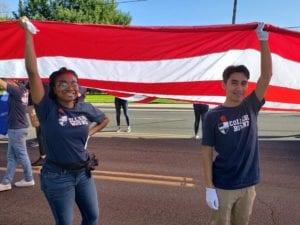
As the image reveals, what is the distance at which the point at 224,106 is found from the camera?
143 inches

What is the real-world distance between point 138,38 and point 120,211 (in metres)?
2.37

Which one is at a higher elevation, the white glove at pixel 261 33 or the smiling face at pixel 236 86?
the white glove at pixel 261 33

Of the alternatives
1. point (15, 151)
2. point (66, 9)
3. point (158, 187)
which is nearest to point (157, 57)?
point (158, 187)

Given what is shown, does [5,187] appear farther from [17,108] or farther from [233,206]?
[233,206]

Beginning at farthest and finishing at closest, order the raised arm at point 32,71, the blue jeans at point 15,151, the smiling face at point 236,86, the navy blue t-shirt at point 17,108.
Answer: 1. the blue jeans at point 15,151
2. the navy blue t-shirt at point 17,108
3. the raised arm at point 32,71
4. the smiling face at point 236,86

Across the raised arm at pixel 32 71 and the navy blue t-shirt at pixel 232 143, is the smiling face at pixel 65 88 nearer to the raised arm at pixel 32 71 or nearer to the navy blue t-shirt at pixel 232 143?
the raised arm at pixel 32 71

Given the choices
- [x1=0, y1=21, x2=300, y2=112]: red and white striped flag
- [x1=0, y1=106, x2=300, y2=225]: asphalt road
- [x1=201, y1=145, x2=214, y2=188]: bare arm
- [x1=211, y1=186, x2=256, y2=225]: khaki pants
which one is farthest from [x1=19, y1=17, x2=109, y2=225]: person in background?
[x1=0, y1=106, x2=300, y2=225]: asphalt road

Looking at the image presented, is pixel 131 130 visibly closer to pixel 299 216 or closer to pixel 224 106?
pixel 299 216

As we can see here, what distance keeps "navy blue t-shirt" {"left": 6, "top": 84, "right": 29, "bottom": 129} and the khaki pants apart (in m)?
3.77

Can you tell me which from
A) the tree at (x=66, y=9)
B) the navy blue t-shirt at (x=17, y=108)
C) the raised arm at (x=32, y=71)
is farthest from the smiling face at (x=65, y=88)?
the tree at (x=66, y=9)

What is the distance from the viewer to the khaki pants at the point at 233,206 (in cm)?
360

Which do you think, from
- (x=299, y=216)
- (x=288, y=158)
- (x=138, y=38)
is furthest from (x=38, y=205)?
(x=288, y=158)

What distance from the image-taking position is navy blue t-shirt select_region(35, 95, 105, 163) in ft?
12.0

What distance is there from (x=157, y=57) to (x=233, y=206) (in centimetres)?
149
